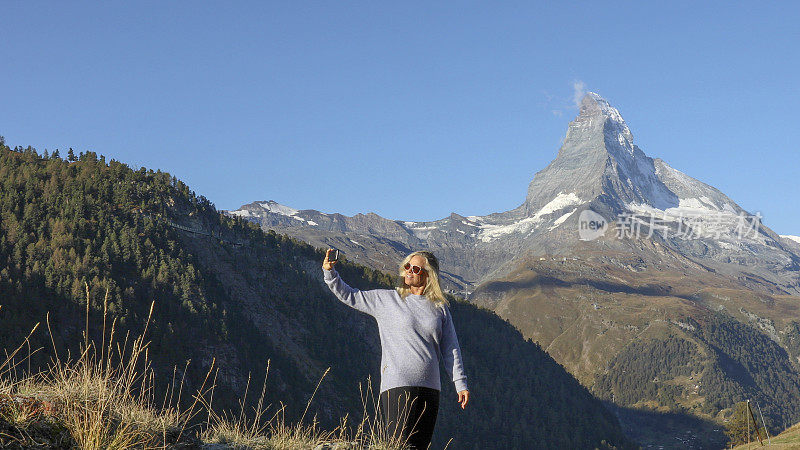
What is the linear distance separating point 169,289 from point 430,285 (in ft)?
508

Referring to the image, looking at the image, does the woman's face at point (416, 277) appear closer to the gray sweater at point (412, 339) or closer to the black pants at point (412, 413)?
the gray sweater at point (412, 339)

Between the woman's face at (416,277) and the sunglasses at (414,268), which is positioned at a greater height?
the sunglasses at (414,268)

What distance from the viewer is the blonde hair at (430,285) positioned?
28.1 ft

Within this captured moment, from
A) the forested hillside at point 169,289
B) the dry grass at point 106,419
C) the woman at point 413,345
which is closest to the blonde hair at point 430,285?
the woman at point 413,345

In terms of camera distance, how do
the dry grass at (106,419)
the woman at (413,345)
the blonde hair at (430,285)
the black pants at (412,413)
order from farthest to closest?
the blonde hair at (430,285) → the woman at (413,345) → the black pants at (412,413) → the dry grass at (106,419)

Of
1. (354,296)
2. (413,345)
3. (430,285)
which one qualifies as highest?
(430,285)

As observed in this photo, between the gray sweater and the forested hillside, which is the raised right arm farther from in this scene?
the forested hillside

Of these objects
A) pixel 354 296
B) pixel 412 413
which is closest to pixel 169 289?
pixel 354 296

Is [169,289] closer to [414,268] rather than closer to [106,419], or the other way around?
[414,268]

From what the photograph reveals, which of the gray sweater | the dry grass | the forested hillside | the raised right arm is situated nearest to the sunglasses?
the gray sweater

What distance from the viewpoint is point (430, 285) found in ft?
28.5

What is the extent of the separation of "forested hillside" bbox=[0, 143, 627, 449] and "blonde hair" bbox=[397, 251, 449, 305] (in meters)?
110

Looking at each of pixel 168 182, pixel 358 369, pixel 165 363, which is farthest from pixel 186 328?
pixel 168 182

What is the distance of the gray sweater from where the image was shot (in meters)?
8.22
